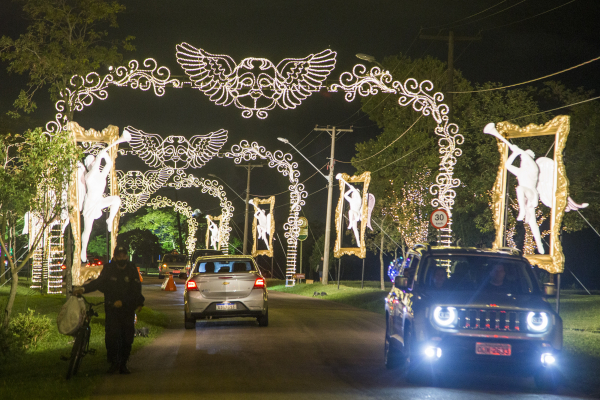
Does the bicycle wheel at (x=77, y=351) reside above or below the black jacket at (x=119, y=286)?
below

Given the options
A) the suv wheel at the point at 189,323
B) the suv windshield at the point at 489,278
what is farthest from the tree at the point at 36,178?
the suv windshield at the point at 489,278

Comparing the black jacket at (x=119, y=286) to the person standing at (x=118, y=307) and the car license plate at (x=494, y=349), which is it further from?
the car license plate at (x=494, y=349)

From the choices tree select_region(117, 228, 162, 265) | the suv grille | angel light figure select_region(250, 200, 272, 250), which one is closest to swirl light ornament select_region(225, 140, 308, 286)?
angel light figure select_region(250, 200, 272, 250)

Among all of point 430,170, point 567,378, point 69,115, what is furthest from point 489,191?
point 567,378

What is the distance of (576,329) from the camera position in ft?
59.1

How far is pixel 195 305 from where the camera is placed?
1664 centimetres

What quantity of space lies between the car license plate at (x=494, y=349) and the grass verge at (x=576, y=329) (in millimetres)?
1280

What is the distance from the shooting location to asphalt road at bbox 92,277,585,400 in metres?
8.80

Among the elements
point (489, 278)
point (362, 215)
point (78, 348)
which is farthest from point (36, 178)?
point (362, 215)

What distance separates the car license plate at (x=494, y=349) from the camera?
8.92 m

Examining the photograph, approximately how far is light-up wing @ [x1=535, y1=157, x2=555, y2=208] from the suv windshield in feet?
29.5

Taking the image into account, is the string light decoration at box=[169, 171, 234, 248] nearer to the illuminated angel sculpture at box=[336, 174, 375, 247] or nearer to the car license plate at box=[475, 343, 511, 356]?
the illuminated angel sculpture at box=[336, 174, 375, 247]

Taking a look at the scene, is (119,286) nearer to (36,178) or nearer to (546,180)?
(36,178)

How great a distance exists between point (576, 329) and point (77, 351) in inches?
497
